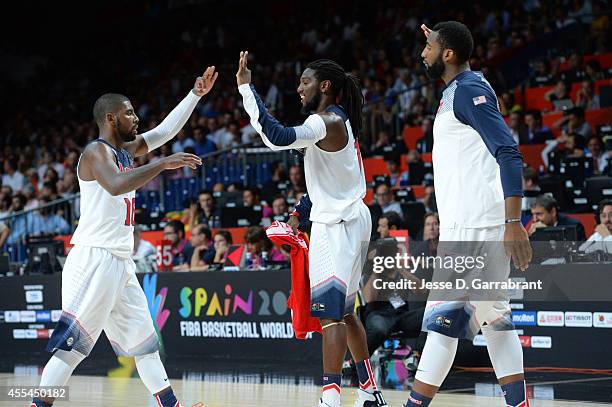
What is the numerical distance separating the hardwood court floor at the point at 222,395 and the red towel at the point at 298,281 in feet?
3.46

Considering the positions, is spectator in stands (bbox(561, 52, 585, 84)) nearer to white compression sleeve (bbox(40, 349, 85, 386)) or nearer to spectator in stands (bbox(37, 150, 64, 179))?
spectator in stands (bbox(37, 150, 64, 179))

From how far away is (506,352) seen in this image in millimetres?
5797

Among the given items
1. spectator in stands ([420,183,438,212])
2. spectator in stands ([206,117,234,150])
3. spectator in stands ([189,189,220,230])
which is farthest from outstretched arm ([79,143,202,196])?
spectator in stands ([206,117,234,150])

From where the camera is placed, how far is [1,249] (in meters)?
17.2

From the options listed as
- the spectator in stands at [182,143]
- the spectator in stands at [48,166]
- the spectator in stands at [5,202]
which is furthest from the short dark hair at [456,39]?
the spectator in stands at [48,166]

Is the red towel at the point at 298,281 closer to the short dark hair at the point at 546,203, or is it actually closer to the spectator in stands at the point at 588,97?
the short dark hair at the point at 546,203

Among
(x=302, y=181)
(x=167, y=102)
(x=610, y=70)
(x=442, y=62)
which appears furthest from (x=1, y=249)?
(x=442, y=62)

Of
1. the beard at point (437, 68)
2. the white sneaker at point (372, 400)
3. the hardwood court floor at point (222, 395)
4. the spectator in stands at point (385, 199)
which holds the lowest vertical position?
the hardwood court floor at point (222, 395)

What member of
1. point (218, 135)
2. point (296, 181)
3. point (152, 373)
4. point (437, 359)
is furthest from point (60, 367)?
point (218, 135)

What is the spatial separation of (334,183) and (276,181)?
9498 mm

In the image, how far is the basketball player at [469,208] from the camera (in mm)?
5645

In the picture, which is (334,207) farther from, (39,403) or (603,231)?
(603,231)

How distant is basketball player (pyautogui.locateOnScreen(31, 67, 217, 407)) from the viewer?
643cm

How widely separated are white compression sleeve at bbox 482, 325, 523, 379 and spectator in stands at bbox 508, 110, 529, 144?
9.96 m
